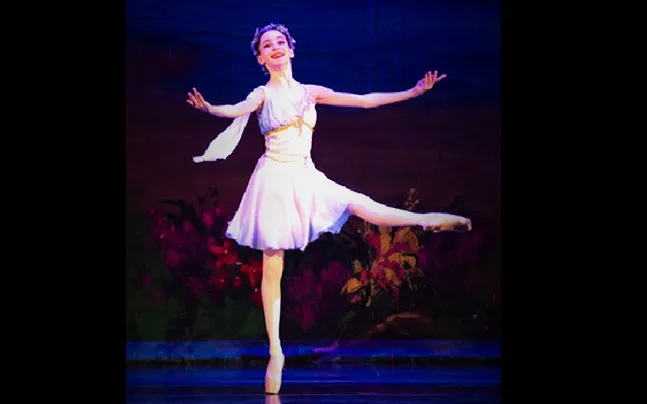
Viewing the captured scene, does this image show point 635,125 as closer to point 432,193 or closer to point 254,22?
point 432,193

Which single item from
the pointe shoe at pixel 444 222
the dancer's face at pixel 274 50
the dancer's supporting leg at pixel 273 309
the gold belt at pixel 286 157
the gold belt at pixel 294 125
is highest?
the dancer's face at pixel 274 50

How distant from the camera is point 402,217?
4.57 meters

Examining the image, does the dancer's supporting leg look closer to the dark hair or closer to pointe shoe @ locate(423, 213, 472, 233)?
pointe shoe @ locate(423, 213, 472, 233)

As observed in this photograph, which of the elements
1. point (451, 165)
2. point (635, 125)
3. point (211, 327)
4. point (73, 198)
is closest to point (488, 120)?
point (451, 165)

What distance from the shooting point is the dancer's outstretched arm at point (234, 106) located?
4531 mm

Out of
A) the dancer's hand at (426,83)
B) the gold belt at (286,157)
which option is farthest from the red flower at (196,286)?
the dancer's hand at (426,83)

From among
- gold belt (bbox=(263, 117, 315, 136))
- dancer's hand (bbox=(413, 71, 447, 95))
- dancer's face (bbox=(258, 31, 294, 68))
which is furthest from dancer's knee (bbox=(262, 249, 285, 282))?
dancer's hand (bbox=(413, 71, 447, 95))

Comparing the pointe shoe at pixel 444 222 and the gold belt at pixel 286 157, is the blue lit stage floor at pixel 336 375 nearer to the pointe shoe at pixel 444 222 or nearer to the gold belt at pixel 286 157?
the pointe shoe at pixel 444 222

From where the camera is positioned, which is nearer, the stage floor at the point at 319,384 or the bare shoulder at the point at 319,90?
the stage floor at the point at 319,384

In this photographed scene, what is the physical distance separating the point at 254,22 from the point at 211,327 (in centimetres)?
142

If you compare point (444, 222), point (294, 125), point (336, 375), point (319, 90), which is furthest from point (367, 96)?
point (336, 375)

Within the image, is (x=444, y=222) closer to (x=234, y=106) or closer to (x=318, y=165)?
(x=318, y=165)

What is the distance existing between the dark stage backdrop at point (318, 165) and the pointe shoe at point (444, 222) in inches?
2.4

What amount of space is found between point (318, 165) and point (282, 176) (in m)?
0.18
